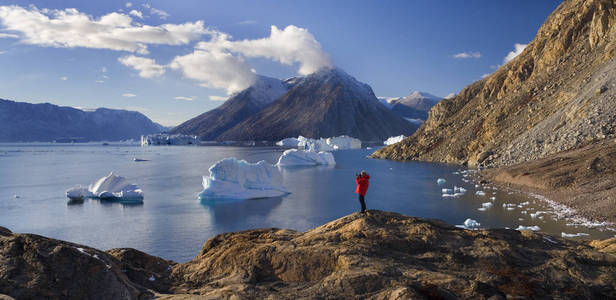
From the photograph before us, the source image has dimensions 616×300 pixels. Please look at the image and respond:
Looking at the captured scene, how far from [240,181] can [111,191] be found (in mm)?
9148

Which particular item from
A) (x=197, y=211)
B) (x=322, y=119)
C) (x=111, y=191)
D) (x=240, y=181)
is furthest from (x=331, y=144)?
(x=322, y=119)

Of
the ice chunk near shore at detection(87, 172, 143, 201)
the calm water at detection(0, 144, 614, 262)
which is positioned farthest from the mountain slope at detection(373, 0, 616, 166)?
the ice chunk near shore at detection(87, 172, 143, 201)

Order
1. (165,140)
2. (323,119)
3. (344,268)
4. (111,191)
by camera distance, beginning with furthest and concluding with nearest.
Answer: (323,119), (165,140), (111,191), (344,268)

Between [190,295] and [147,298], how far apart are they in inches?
26.7

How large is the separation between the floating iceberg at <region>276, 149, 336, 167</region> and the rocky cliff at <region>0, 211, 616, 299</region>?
45.7 metres

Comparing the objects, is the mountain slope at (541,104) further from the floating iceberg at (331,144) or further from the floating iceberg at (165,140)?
the floating iceberg at (165,140)

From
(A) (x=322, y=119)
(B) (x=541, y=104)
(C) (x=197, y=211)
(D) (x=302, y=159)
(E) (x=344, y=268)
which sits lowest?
(C) (x=197, y=211)

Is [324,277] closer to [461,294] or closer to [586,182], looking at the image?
[461,294]

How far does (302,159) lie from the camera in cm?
→ 5484

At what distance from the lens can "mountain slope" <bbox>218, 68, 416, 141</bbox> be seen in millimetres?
169500

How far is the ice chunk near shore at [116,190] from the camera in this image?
2677cm

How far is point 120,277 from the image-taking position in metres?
6.09

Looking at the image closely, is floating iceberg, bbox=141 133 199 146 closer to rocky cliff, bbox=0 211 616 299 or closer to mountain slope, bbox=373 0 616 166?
mountain slope, bbox=373 0 616 166

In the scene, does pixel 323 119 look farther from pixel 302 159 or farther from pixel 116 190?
pixel 116 190
